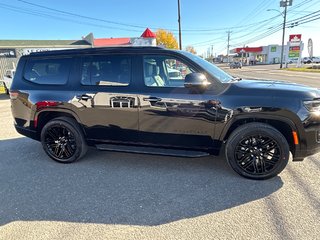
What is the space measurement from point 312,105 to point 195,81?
1646 mm

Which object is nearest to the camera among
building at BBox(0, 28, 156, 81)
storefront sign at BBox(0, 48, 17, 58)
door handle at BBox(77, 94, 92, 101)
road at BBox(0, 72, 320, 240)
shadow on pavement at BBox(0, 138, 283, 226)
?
road at BBox(0, 72, 320, 240)

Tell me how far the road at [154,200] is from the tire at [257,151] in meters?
0.16

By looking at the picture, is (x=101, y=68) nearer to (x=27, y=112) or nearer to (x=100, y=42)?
(x=27, y=112)

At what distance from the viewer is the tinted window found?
3.97 meters

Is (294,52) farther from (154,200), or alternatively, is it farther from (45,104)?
(154,200)

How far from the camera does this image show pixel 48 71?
4.42 meters

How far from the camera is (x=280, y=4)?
46.8 m

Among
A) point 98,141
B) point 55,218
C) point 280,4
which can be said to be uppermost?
point 280,4

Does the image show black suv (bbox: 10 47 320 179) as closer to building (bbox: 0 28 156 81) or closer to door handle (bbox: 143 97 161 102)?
door handle (bbox: 143 97 161 102)

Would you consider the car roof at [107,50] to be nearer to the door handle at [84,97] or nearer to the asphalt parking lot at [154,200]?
the door handle at [84,97]

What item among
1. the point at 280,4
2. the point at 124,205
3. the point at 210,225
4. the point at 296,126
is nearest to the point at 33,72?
the point at 124,205

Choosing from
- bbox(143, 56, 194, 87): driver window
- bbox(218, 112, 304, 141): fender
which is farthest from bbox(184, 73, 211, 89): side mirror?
bbox(218, 112, 304, 141): fender

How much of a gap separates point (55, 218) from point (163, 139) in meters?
1.87

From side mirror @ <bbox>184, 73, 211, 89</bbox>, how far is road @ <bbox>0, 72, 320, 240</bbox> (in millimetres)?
1402
